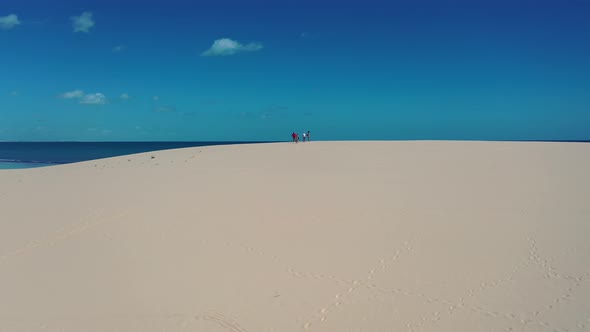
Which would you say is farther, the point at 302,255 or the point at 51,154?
the point at 51,154

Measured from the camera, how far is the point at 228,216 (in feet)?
37.0

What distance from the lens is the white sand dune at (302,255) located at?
600cm

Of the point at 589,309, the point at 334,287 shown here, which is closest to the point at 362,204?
the point at 334,287

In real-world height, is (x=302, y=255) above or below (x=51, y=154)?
below

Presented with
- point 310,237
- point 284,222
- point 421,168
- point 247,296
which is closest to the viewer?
point 247,296

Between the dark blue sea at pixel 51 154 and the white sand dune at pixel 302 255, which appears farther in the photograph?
the dark blue sea at pixel 51 154

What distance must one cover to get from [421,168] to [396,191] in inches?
227

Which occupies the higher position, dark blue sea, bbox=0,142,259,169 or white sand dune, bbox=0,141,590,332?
dark blue sea, bbox=0,142,259,169

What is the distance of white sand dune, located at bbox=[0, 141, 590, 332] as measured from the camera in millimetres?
6004

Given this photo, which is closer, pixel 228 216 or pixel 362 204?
pixel 228 216

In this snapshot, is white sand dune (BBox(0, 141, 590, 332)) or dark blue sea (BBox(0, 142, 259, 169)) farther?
dark blue sea (BBox(0, 142, 259, 169))

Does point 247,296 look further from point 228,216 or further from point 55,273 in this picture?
point 228,216

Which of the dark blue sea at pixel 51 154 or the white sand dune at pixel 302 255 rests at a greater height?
the dark blue sea at pixel 51 154

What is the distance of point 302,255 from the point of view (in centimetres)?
822
